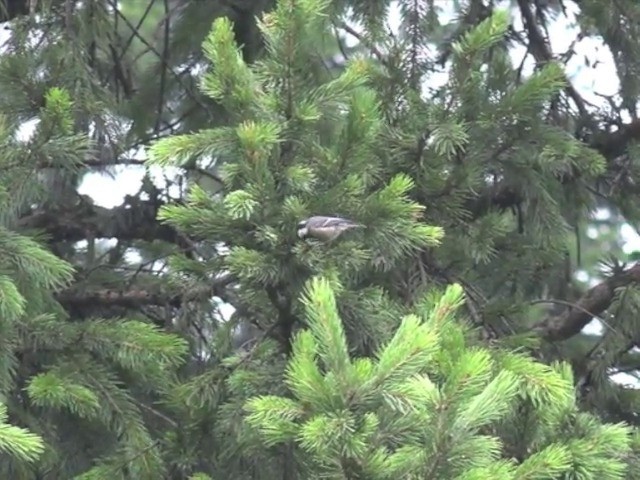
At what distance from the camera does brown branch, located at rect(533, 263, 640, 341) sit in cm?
261

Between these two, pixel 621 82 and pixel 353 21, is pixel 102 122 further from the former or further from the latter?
pixel 621 82

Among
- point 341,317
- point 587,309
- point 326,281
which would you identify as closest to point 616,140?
point 587,309

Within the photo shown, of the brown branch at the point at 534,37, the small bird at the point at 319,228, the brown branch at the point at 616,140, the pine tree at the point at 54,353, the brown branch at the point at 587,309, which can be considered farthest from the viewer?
the brown branch at the point at 534,37

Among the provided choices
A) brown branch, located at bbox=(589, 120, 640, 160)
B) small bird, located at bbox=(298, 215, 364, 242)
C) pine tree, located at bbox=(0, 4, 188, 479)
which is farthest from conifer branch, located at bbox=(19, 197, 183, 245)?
small bird, located at bbox=(298, 215, 364, 242)

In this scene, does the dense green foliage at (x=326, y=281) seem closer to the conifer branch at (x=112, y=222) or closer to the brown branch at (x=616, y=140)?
the brown branch at (x=616, y=140)

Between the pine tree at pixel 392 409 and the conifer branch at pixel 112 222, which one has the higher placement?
the conifer branch at pixel 112 222

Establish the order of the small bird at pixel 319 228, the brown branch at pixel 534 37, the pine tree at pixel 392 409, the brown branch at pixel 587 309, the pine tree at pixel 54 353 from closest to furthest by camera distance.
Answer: the pine tree at pixel 392 409
the small bird at pixel 319 228
the pine tree at pixel 54 353
the brown branch at pixel 587 309
the brown branch at pixel 534 37

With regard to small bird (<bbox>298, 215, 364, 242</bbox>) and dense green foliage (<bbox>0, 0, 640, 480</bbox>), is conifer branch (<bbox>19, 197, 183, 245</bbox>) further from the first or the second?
small bird (<bbox>298, 215, 364, 242</bbox>)

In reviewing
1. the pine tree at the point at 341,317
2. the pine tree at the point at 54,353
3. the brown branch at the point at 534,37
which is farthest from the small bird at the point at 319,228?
the brown branch at the point at 534,37

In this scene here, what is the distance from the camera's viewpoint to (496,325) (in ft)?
7.70

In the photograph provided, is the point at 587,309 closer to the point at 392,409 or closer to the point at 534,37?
the point at 534,37

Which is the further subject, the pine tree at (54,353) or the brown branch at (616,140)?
the brown branch at (616,140)

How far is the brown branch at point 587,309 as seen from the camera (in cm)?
261

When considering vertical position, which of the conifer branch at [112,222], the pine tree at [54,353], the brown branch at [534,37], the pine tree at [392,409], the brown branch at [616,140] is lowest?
the pine tree at [392,409]
